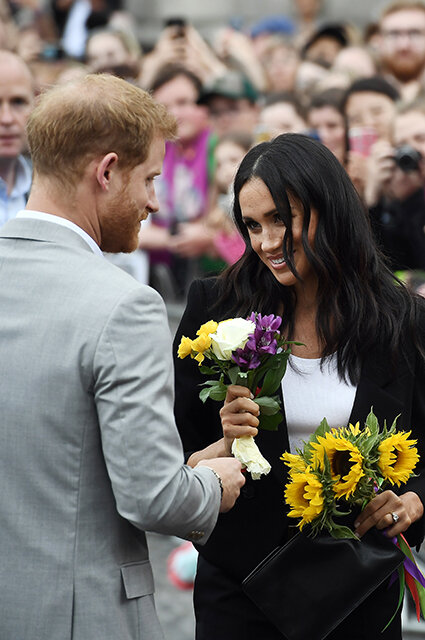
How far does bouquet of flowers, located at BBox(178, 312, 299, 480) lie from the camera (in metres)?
2.69

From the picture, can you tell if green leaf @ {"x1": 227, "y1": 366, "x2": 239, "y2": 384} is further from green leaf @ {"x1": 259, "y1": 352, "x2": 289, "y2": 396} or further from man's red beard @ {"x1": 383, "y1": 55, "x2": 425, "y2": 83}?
man's red beard @ {"x1": 383, "y1": 55, "x2": 425, "y2": 83}

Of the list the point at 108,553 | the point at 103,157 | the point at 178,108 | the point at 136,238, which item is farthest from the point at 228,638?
the point at 178,108

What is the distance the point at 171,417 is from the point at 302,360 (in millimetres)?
806

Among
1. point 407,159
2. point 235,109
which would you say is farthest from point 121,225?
point 235,109

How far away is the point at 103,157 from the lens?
7.85ft

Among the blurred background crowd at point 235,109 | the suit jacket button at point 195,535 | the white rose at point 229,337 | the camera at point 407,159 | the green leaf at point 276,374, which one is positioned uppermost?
the white rose at point 229,337

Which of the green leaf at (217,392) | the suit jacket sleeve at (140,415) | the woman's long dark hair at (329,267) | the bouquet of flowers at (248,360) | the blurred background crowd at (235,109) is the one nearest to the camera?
the suit jacket sleeve at (140,415)

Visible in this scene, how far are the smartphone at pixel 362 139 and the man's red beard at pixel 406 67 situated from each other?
152 cm

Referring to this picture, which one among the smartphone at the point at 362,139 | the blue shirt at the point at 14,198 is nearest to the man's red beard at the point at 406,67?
the smartphone at the point at 362,139

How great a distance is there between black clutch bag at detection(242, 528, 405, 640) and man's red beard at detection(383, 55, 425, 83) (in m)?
5.36

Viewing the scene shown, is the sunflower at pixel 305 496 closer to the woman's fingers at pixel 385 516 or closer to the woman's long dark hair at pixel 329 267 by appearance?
the woman's fingers at pixel 385 516

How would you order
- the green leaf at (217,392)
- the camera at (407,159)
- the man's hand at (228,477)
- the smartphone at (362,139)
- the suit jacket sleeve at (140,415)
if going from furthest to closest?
the smartphone at (362,139), the camera at (407,159), the green leaf at (217,392), the man's hand at (228,477), the suit jacket sleeve at (140,415)

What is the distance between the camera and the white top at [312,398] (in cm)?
300

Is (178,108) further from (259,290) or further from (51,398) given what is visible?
(51,398)
